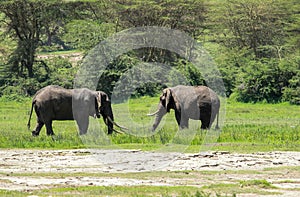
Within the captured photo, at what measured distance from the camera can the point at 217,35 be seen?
183ft

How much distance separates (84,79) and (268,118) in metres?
13.6

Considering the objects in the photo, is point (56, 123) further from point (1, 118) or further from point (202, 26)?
point (202, 26)

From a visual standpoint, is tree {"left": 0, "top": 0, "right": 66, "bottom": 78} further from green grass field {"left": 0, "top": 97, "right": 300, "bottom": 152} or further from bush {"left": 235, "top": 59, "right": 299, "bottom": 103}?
green grass field {"left": 0, "top": 97, "right": 300, "bottom": 152}

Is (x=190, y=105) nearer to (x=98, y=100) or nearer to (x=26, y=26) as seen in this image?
(x=98, y=100)

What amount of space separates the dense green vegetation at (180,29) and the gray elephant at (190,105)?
51.0 ft

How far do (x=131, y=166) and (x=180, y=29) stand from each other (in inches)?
1410

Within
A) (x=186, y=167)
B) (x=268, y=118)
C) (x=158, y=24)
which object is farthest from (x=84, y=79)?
(x=186, y=167)

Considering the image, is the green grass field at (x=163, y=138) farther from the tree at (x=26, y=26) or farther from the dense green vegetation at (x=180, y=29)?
the tree at (x=26, y=26)

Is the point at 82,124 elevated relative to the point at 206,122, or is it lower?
elevated

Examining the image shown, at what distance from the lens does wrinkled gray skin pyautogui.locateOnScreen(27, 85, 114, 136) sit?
24625mm

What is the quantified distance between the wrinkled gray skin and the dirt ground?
12.8 ft

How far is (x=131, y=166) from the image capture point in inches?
686

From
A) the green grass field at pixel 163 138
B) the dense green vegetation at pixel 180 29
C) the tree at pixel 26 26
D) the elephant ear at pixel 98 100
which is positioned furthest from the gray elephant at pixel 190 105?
the tree at pixel 26 26

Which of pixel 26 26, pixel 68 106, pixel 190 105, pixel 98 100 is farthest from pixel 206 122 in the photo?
pixel 26 26
